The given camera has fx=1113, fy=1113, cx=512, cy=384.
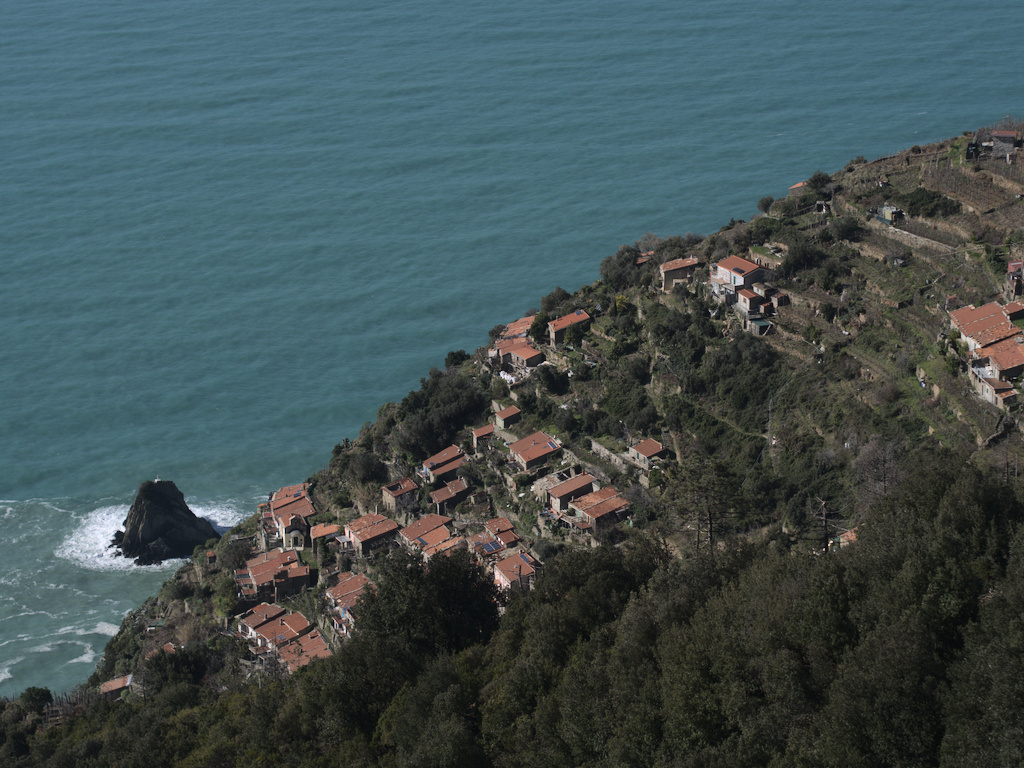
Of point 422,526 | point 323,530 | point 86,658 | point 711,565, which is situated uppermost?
point 711,565

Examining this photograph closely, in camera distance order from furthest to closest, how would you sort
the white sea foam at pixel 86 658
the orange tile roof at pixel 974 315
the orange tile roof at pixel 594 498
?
1. the white sea foam at pixel 86 658
2. the orange tile roof at pixel 594 498
3. the orange tile roof at pixel 974 315

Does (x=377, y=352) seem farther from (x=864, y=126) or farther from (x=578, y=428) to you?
(x=864, y=126)

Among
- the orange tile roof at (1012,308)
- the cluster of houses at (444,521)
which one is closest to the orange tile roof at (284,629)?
the cluster of houses at (444,521)

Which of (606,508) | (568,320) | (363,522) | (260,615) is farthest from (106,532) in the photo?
(606,508)

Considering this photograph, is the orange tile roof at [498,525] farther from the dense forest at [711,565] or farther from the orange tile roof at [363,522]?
the orange tile roof at [363,522]

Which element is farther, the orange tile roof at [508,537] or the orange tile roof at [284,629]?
the orange tile roof at [284,629]

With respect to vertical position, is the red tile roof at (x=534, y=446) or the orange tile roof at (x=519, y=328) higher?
the orange tile roof at (x=519, y=328)

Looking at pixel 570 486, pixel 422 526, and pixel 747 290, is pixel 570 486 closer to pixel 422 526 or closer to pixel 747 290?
pixel 422 526
